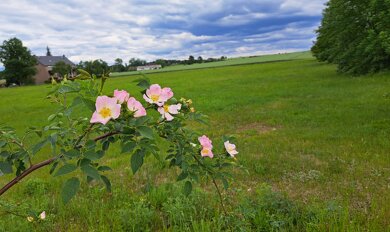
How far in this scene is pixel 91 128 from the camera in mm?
1634

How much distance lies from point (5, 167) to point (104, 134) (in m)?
0.49

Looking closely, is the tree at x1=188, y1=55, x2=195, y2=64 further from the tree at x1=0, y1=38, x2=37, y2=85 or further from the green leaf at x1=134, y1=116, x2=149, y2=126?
the green leaf at x1=134, y1=116, x2=149, y2=126

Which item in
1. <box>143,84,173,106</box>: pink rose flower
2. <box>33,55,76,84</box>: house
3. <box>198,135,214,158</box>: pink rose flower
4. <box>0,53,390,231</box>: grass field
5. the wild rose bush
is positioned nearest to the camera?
the wild rose bush

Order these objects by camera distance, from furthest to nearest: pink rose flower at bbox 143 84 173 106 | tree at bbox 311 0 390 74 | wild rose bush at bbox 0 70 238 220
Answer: tree at bbox 311 0 390 74 → pink rose flower at bbox 143 84 173 106 → wild rose bush at bbox 0 70 238 220

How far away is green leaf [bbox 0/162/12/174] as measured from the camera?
1591 millimetres

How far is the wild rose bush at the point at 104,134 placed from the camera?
4.65 ft

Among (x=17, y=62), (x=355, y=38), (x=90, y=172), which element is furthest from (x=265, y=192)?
(x=17, y=62)

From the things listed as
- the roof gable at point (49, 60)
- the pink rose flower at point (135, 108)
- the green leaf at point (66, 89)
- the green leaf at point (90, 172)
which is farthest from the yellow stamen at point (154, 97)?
the roof gable at point (49, 60)

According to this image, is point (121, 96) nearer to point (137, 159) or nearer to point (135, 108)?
point (135, 108)

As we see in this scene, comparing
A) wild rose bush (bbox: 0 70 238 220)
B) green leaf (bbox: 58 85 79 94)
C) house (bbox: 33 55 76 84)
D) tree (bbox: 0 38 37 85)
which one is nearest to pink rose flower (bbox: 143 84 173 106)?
wild rose bush (bbox: 0 70 238 220)

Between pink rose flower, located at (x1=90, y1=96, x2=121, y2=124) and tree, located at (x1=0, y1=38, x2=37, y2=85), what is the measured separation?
261ft

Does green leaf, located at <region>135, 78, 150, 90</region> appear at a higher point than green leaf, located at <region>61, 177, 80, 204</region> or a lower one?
higher

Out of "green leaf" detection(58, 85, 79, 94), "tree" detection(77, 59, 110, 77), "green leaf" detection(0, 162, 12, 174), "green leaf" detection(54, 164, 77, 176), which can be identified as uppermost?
"tree" detection(77, 59, 110, 77)

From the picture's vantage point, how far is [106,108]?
1429 mm
